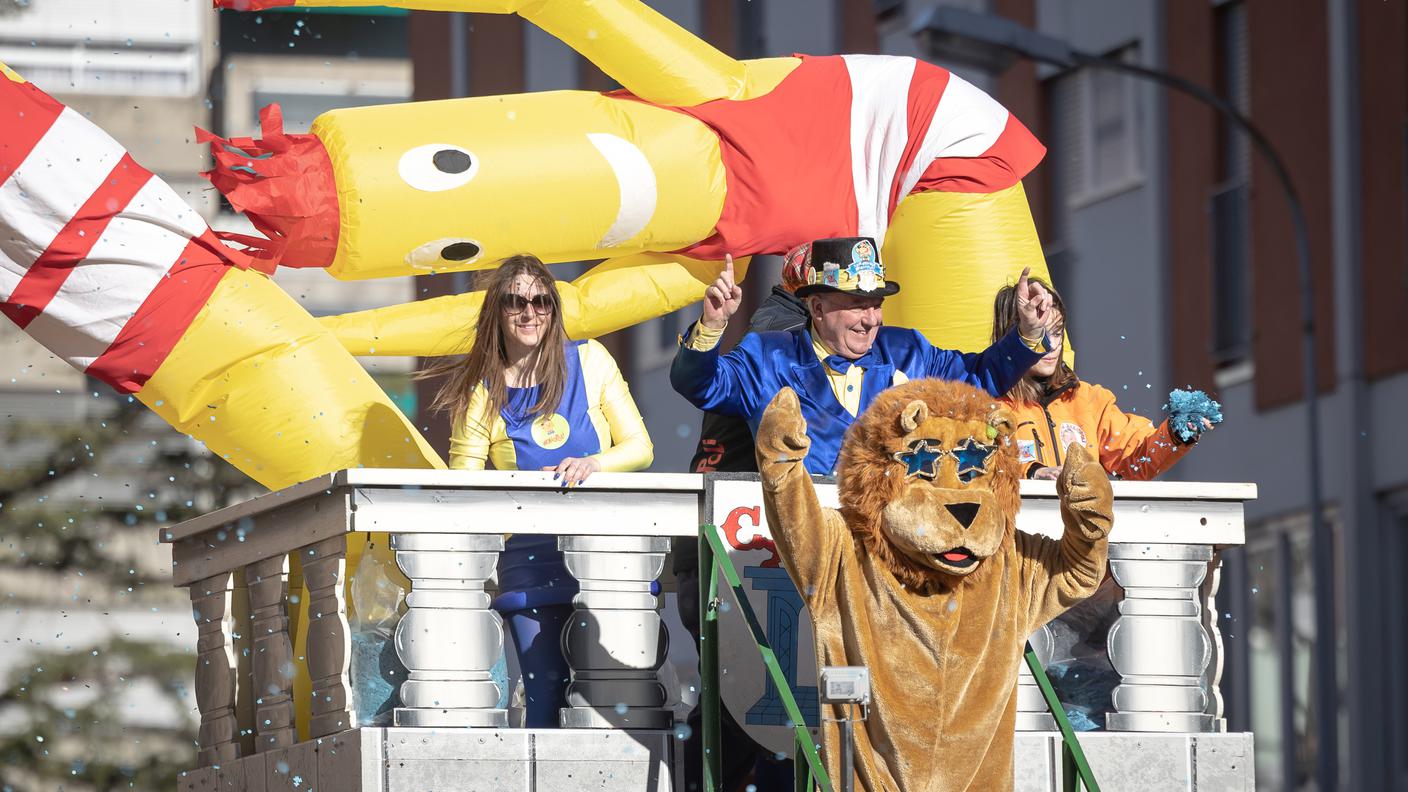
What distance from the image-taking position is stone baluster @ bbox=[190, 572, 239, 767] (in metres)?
7.05

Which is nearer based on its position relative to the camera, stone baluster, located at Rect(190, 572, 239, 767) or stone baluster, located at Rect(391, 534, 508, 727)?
stone baluster, located at Rect(391, 534, 508, 727)

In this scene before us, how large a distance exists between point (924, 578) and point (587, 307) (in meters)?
2.57

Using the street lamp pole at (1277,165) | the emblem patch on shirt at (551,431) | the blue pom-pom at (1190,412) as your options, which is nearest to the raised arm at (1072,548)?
the blue pom-pom at (1190,412)

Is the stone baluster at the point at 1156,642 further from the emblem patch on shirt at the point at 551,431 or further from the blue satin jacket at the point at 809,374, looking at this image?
the emblem patch on shirt at the point at 551,431

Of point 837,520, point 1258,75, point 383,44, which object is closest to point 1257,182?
point 1258,75

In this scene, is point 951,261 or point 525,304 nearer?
point 525,304

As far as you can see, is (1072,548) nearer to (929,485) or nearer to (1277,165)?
(929,485)

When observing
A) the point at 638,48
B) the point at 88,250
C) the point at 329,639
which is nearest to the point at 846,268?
the point at 638,48

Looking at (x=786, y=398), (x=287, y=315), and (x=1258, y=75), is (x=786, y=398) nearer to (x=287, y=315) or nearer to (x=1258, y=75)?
(x=287, y=315)

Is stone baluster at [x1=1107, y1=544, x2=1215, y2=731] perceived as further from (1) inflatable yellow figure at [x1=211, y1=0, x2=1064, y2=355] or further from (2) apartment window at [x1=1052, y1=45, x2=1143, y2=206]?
(2) apartment window at [x1=1052, y1=45, x2=1143, y2=206]

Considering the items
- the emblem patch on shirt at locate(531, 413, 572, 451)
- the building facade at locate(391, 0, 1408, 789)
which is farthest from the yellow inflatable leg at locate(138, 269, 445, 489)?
the building facade at locate(391, 0, 1408, 789)

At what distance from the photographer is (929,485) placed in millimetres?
5938

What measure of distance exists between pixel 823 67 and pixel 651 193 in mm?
885

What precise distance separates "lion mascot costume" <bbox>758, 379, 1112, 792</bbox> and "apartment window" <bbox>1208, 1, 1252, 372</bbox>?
11.3 m
